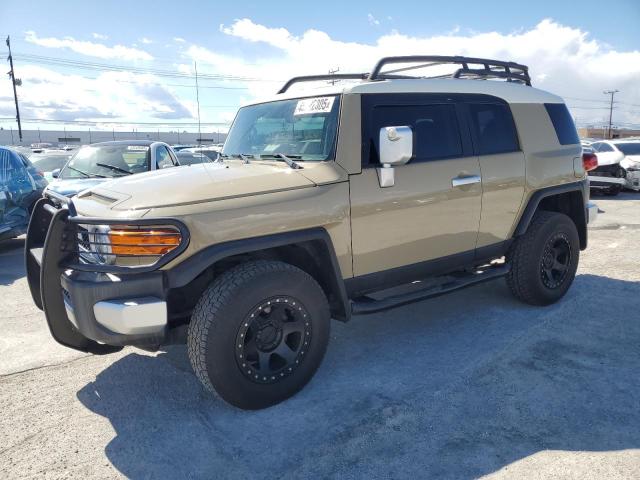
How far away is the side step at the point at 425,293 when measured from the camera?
3598mm

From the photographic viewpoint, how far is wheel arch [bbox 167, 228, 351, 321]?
112 inches

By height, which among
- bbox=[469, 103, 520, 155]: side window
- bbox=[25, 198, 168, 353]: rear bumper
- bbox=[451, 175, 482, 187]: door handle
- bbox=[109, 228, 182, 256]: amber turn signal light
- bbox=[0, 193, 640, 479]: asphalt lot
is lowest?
bbox=[0, 193, 640, 479]: asphalt lot

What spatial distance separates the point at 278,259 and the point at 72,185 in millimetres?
5384

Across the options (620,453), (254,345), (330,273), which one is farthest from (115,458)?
(620,453)

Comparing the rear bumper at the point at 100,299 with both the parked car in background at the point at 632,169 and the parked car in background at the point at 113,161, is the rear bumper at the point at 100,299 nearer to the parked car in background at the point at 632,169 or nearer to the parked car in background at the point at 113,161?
the parked car in background at the point at 113,161

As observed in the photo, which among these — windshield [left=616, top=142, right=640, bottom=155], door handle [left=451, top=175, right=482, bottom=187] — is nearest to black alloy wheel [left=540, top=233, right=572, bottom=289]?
door handle [left=451, top=175, right=482, bottom=187]

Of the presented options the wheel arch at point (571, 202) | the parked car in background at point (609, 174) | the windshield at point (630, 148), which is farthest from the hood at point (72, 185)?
the windshield at point (630, 148)

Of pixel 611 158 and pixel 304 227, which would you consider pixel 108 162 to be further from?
pixel 611 158

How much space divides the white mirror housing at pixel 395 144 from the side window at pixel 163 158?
238 inches

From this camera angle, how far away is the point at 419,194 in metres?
3.75

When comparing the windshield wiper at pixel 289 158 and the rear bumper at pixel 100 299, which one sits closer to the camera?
the rear bumper at pixel 100 299

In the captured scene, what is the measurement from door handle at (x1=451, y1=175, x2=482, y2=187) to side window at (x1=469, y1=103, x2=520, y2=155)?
25cm

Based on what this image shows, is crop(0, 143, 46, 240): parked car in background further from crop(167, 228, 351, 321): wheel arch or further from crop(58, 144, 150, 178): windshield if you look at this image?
crop(167, 228, 351, 321): wheel arch

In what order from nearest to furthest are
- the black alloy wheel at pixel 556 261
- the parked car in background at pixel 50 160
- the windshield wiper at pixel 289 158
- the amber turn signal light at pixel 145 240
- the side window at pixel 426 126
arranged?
the amber turn signal light at pixel 145 240, the windshield wiper at pixel 289 158, the side window at pixel 426 126, the black alloy wheel at pixel 556 261, the parked car in background at pixel 50 160
